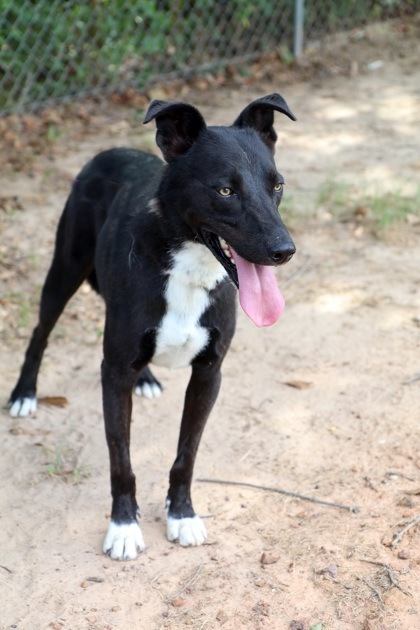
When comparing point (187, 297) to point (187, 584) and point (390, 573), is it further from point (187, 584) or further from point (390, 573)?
point (390, 573)

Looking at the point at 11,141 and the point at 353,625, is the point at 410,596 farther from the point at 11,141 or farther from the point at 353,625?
the point at 11,141

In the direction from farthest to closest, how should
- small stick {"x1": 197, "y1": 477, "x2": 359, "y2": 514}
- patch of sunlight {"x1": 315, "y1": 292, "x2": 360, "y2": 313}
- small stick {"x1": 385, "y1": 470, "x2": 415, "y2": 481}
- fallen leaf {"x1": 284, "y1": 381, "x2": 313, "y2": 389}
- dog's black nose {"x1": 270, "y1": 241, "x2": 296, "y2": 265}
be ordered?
1. patch of sunlight {"x1": 315, "y1": 292, "x2": 360, "y2": 313}
2. fallen leaf {"x1": 284, "y1": 381, "x2": 313, "y2": 389}
3. small stick {"x1": 385, "y1": 470, "x2": 415, "y2": 481}
4. small stick {"x1": 197, "y1": 477, "x2": 359, "y2": 514}
5. dog's black nose {"x1": 270, "y1": 241, "x2": 296, "y2": 265}

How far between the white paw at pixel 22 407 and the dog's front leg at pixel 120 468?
3.55 feet

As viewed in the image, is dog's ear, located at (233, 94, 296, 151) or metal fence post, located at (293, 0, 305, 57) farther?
metal fence post, located at (293, 0, 305, 57)

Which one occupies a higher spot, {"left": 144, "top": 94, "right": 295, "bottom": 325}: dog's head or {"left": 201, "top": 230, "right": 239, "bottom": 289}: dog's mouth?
Result: {"left": 144, "top": 94, "right": 295, "bottom": 325}: dog's head

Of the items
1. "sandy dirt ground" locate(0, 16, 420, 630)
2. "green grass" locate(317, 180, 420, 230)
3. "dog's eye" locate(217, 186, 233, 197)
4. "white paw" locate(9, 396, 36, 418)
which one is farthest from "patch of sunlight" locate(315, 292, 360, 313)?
"dog's eye" locate(217, 186, 233, 197)

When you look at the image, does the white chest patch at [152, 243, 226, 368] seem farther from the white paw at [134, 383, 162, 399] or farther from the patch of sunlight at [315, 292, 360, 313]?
the patch of sunlight at [315, 292, 360, 313]

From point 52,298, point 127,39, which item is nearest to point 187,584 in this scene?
point 52,298

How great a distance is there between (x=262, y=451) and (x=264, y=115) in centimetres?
160

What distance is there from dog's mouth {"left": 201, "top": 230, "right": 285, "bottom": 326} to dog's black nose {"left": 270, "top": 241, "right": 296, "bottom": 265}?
5.1 inches

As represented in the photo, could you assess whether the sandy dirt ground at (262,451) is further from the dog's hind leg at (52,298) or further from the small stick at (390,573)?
the dog's hind leg at (52,298)

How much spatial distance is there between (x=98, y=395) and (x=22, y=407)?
0.40 m

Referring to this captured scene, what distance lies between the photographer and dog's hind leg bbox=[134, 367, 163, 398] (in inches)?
187

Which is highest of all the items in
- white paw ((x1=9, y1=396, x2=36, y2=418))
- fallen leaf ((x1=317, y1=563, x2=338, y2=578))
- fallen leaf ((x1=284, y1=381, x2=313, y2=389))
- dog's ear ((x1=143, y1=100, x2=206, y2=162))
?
dog's ear ((x1=143, y1=100, x2=206, y2=162))
